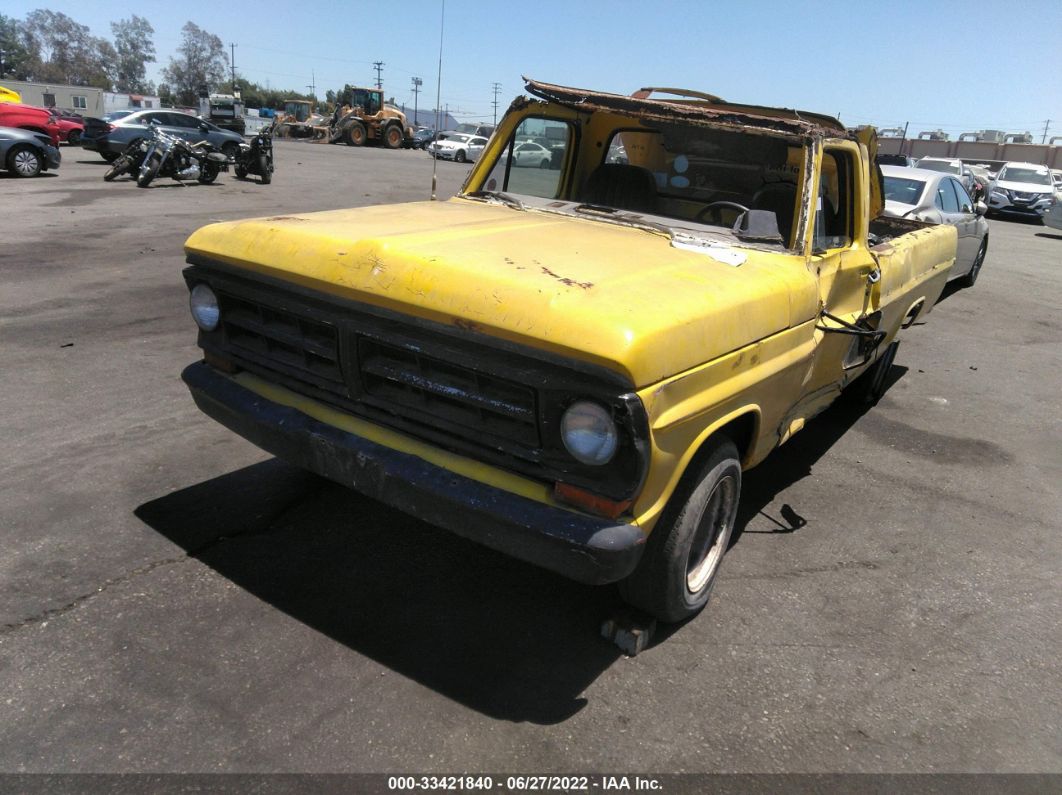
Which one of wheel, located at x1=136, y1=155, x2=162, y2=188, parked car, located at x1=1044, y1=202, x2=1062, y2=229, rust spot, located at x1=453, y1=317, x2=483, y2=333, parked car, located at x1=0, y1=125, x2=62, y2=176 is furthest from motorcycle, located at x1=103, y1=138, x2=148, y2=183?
parked car, located at x1=1044, y1=202, x2=1062, y2=229

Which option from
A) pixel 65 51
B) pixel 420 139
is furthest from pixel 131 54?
pixel 420 139

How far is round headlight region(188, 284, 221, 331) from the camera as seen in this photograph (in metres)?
3.25

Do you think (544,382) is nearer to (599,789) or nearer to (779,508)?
(599,789)

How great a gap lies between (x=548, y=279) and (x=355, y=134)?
42786mm

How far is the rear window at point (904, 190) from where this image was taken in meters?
9.73

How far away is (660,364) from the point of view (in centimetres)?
230

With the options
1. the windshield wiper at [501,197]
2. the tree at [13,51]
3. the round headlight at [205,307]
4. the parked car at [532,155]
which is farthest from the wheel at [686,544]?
the tree at [13,51]

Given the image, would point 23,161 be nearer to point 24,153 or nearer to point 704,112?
point 24,153

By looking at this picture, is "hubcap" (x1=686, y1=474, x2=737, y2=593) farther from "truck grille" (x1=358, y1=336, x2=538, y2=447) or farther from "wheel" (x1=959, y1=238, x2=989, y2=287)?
"wheel" (x1=959, y1=238, x2=989, y2=287)

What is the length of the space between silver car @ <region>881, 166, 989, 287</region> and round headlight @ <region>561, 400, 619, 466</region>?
838 centimetres

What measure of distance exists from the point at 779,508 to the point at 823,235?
4.89ft

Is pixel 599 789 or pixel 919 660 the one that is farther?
pixel 919 660

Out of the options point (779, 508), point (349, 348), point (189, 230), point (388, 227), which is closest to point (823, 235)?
point (779, 508)

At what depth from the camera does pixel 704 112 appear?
144 inches
